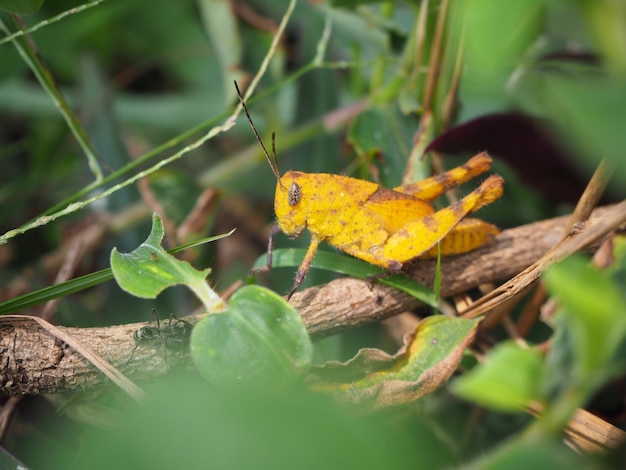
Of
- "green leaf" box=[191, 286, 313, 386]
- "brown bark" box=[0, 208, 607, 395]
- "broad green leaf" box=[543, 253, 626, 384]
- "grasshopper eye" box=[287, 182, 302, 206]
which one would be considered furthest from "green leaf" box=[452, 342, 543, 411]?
"grasshopper eye" box=[287, 182, 302, 206]

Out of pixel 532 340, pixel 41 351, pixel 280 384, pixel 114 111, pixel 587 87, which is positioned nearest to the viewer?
pixel 587 87

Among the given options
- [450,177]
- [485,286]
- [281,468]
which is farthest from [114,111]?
[281,468]

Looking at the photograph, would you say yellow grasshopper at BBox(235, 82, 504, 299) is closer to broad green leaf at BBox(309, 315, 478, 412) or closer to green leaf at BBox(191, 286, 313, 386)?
broad green leaf at BBox(309, 315, 478, 412)

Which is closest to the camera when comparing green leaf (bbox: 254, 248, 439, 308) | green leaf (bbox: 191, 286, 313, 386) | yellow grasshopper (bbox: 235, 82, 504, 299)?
green leaf (bbox: 191, 286, 313, 386)

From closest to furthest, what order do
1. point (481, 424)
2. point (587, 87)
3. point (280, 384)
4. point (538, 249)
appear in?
point (587, 87), point (280, 384), point (538, 249), point (481, 424)

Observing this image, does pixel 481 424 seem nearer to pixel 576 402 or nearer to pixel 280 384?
pixel 280 384
